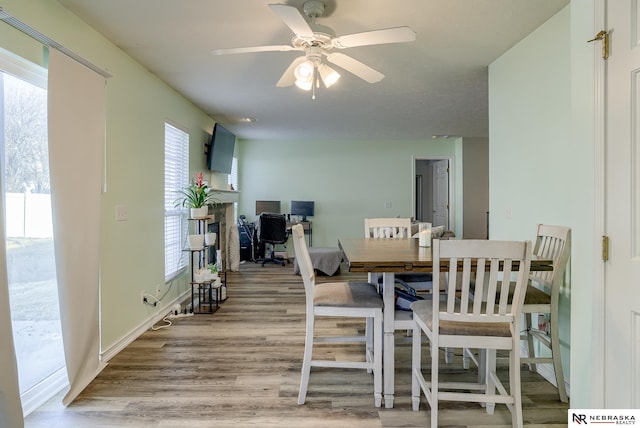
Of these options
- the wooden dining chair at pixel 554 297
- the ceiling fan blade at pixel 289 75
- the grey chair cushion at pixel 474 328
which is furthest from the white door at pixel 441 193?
the grey chair cushion at pixel 474 328

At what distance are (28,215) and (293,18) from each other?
1.90 m

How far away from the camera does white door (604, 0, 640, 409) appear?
1.27m

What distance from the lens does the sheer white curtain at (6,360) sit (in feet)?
5.25

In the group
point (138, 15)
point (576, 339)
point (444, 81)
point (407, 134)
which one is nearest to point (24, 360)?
point (138, 15)

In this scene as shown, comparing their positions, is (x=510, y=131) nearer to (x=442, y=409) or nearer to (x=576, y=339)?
(x=576, y=339)

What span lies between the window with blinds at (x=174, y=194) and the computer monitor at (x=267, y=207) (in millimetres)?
2664

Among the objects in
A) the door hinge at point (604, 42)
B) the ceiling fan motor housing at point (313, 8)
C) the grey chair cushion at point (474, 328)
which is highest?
the ceiling fan motor housing at point (313, 8)

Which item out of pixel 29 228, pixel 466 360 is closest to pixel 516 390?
pixel 466 360

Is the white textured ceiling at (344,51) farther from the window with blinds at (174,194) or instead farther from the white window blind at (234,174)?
the white window blind at (234,174)

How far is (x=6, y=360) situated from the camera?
1623 mm

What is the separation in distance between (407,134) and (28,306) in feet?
19.4

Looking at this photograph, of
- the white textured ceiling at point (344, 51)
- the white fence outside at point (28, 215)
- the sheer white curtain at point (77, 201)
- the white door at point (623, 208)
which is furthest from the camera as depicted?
the white textured ceiling at point (344, 51)

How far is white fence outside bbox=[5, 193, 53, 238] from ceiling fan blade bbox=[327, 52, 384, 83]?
6.60ft

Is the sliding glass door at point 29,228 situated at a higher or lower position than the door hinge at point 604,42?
lower
